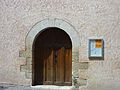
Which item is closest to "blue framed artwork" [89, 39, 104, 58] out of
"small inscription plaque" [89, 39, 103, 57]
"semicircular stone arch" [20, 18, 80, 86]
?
"small inscription plaque" [89, 39, 103, 57]

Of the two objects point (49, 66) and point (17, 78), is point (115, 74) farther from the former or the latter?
point (17, 78)

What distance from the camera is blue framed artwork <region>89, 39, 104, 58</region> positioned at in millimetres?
6414

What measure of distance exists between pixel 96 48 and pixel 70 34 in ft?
2.78

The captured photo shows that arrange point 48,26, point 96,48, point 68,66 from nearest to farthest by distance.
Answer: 1. point 96,48
2. point 48,26
3. point 68,66

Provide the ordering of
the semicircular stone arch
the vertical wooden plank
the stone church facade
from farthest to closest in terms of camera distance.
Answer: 1. the vertical wooden plank
2. the semicircular stone arch
3. the stone church facade

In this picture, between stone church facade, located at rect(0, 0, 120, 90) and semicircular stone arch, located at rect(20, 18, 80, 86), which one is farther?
semicircular stone arch, located at rect(20, 18, 80, 86)

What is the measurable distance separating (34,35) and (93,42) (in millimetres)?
1753

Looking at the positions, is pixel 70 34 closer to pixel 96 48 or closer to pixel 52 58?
pixel 96 48

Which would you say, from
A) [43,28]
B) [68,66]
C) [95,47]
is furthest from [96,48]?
[43,28]

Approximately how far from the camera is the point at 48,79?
7059 mm

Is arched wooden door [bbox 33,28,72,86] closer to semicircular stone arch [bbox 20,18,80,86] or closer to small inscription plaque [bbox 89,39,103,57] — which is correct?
semicircular stone arch [bbox 20,18,80,86]

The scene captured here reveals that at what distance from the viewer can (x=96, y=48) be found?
6.45m

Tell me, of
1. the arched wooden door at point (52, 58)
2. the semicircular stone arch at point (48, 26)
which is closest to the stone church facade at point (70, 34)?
the semicircular stone arch at point (48, 26)

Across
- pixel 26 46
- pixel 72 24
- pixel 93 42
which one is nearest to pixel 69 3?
pixel 72 24
